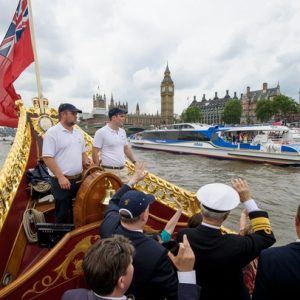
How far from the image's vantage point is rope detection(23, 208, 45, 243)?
139 inches

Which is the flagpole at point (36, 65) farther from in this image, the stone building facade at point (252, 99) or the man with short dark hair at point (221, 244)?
the stone building facade at point (252, 99)

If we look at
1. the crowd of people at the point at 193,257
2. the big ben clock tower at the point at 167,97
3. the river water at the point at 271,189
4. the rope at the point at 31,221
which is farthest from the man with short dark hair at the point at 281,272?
the big ben clock tower at the point at 167,97

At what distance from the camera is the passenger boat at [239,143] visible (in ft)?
77.2

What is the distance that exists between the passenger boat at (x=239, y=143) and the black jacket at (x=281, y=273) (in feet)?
74.7

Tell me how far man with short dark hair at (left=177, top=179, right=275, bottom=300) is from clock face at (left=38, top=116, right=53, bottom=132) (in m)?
3.99

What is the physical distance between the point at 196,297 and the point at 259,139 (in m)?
26.3

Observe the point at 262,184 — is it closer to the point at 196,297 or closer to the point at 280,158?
the point at 280,158

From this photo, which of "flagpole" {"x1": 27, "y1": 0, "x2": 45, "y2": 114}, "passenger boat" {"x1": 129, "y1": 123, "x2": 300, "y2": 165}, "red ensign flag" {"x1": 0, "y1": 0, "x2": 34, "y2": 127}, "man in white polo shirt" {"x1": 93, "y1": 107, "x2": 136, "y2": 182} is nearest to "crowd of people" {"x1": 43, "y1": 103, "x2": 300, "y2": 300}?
"man in white polo shirt" {"x1": 93, "y1": 107, "x2": 136, "y2": 182}

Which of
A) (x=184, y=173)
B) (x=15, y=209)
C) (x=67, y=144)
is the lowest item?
(x=184, y=173)

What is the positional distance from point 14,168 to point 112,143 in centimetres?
144

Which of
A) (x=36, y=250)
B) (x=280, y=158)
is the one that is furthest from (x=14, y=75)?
(x=280, y=158)

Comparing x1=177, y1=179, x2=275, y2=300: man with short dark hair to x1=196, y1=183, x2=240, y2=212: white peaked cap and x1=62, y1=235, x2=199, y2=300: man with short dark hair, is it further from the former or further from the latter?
x1=62, y1=235, x2=199, y2=300: man with short dark hair

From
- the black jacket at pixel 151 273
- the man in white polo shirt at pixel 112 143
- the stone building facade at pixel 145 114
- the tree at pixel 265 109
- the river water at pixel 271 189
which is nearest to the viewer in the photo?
the black jacket at pixel 151 273

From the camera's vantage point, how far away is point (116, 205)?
108 inches
